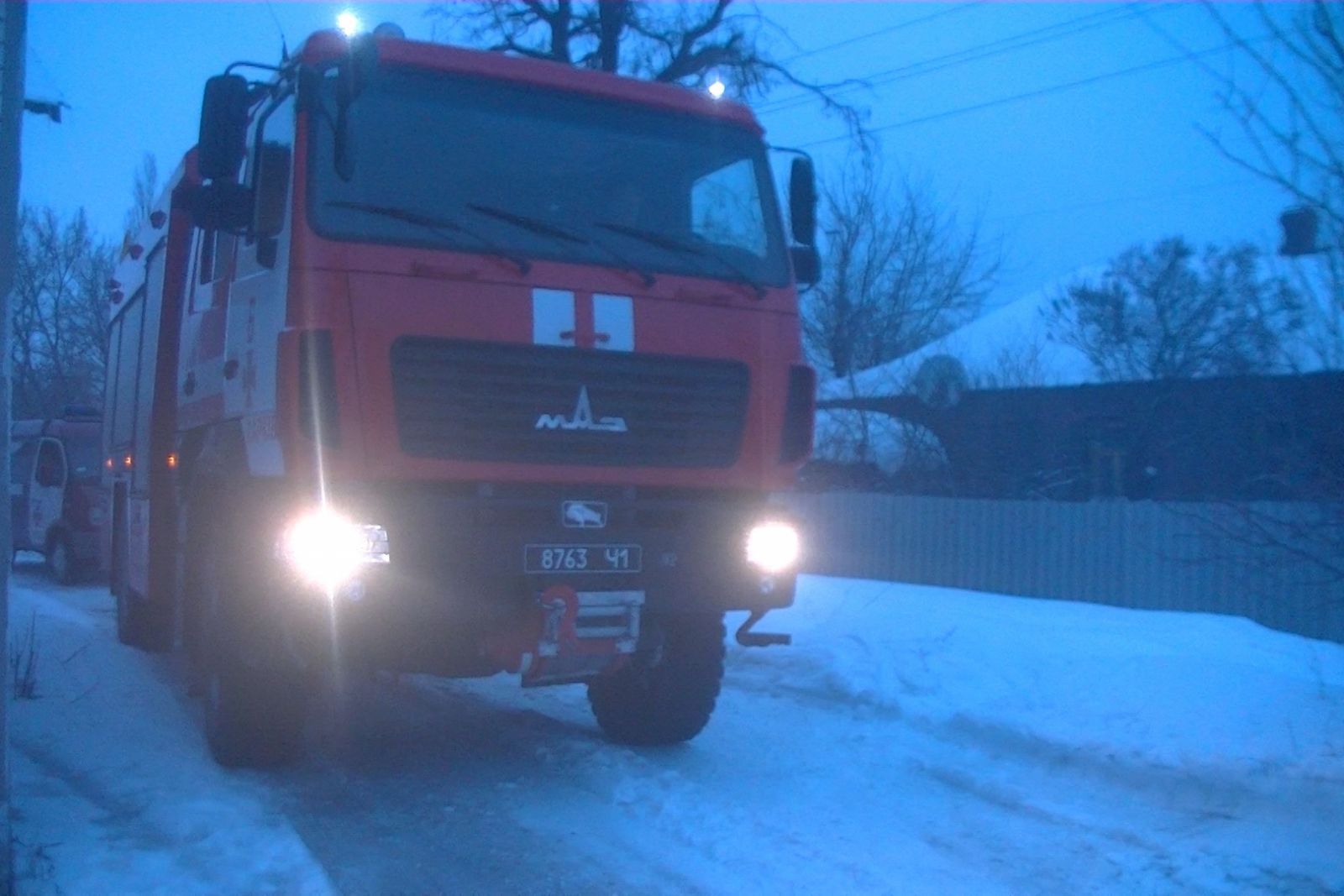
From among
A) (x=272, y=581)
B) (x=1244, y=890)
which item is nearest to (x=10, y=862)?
(x=272, y=581)

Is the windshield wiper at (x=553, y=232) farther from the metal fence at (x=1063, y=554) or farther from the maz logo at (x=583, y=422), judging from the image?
the metal fence at (x=1063, y=554)

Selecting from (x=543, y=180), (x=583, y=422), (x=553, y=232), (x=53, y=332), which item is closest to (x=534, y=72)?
(x=543, y=180)

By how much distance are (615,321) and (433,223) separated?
976 mm

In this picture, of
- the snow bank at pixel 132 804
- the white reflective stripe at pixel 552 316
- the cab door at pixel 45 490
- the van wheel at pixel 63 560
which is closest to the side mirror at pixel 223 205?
the white reflective stripe at pixel 552 316

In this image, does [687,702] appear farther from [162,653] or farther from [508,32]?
[508,32]

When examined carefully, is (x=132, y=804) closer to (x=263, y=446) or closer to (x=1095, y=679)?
(x=263, y=446)

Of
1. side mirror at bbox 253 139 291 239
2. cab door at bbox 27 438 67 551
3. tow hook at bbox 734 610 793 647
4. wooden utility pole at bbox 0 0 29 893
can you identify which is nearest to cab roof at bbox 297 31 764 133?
side mirror at bbox 253 139 291 239

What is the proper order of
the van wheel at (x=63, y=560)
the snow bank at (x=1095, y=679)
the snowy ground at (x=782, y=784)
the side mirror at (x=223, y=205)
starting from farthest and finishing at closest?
the van wheel at (x=63, y=560), the snow bank at (x=1095, y=679), the side mirror at (x=223, y=205), the snowy ground at (x=782, y=784)

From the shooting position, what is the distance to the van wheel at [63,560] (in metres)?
17.2

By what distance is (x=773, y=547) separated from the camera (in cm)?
670

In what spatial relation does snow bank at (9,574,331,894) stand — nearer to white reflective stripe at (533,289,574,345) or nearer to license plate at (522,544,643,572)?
license plate at (522,544,643,572)

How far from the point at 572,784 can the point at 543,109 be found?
3.54 m

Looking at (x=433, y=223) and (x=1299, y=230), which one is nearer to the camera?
(x=433, y=223)

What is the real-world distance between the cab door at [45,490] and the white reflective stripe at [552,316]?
13.3 meters
